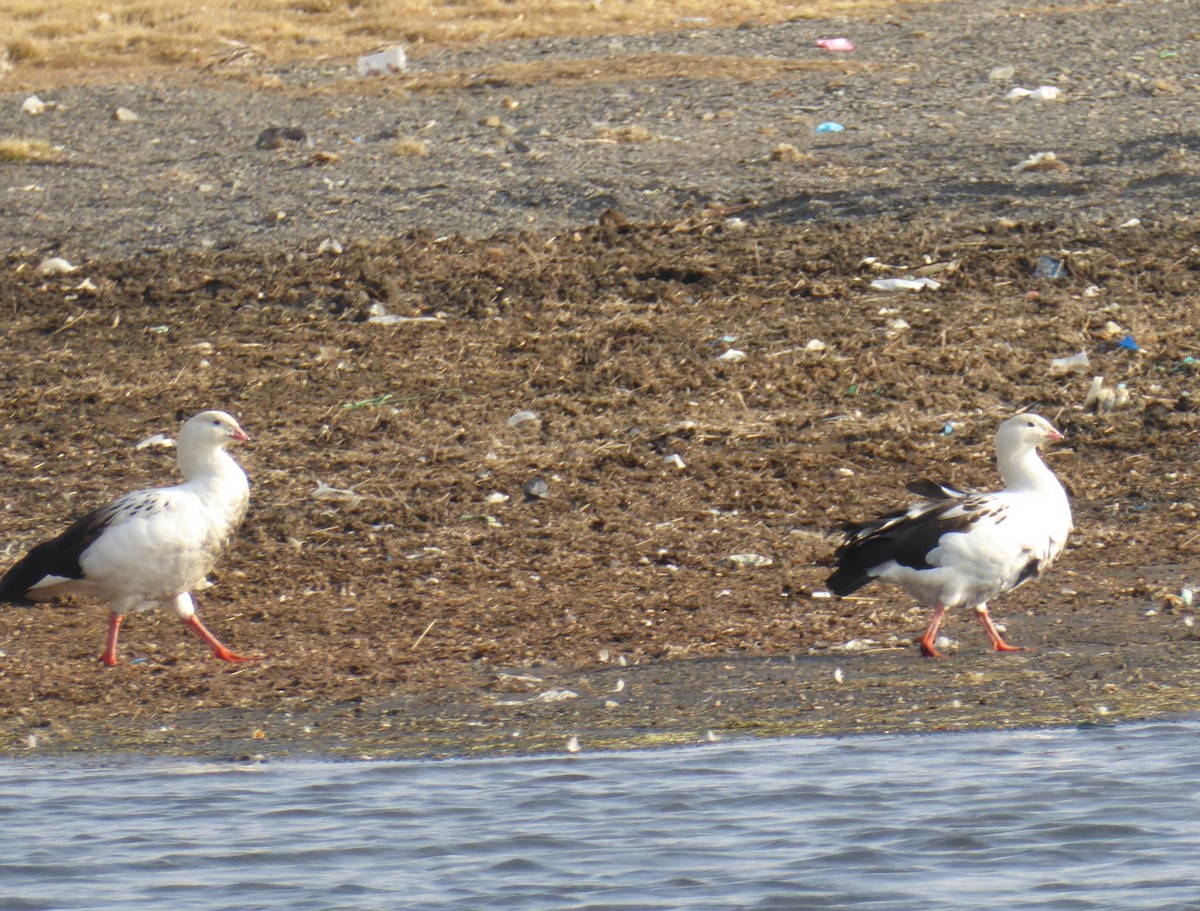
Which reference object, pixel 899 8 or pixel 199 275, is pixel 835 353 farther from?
pixel 899 8

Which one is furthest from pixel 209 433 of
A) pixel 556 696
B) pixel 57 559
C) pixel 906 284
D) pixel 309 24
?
pixel 309 24

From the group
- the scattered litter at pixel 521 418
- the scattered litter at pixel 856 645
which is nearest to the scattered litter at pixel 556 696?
the scattered litter at pixel 856 645

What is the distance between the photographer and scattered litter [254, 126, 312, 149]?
16.4 metres

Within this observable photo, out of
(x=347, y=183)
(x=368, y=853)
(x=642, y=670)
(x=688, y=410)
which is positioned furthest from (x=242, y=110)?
(x=368, y=853)

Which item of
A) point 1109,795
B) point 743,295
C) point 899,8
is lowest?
point 1109,795

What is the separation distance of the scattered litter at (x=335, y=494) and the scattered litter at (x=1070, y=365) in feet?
13.2

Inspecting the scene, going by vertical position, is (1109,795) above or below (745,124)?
below

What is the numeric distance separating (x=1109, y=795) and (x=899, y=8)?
17.7m

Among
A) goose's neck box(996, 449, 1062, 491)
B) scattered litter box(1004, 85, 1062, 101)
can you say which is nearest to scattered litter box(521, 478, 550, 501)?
goose's neck box(996, 449, 1062, 491)

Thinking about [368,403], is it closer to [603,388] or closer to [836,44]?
[603,388]

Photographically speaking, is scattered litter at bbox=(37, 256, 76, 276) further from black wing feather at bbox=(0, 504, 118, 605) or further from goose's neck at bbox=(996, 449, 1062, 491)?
goose's neck at bbox=(996, 449, 1062, 491)

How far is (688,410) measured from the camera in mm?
10680

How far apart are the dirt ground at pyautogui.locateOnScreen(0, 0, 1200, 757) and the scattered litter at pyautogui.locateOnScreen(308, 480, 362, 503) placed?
0.03 metres

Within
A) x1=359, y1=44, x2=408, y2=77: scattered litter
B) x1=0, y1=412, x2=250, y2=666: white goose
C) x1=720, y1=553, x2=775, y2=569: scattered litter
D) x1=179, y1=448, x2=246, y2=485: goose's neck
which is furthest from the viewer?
x1=359, y1=44, x2=408, y2=77: scattered litter
